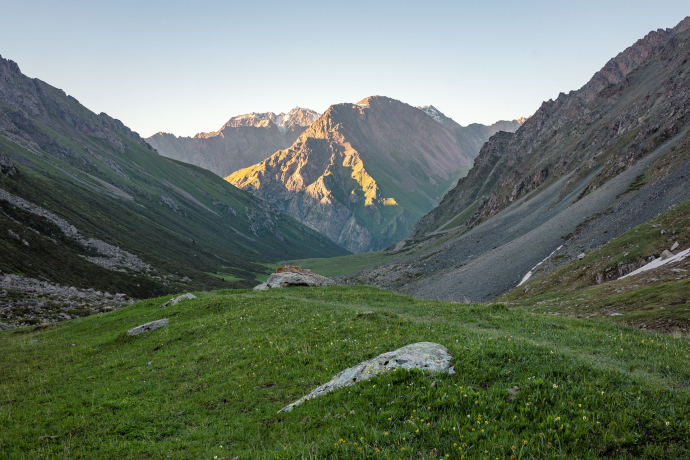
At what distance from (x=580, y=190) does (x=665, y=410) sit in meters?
104

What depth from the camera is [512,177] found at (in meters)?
183

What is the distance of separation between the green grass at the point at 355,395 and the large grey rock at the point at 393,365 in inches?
17.6

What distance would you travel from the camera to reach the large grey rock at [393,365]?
11234 millimetres

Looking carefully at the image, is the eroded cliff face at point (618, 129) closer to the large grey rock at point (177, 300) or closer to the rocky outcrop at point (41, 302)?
the large grey rock at point (177, 300)

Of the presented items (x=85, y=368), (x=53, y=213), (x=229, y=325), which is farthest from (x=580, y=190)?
(x=53, y=213)

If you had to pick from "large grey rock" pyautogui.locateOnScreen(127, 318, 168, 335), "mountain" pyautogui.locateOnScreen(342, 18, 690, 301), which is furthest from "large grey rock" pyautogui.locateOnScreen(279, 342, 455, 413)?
"mountain" pyautogui.locateOnScreen(342, 18, 690, 301)

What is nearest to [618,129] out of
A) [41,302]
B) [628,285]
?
[628,285]

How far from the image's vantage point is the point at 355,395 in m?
10.5

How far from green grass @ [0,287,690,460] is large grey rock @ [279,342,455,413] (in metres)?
0.45

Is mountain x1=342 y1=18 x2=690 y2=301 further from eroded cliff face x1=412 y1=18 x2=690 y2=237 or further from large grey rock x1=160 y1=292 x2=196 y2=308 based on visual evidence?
large grey rock x1=160 y1=292 x2=196 y2=308

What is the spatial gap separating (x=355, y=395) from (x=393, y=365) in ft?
5.85

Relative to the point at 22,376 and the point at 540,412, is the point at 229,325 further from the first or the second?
the point at 540,412

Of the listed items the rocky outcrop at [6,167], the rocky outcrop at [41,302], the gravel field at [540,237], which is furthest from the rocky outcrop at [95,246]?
the gravel field at [540,237]

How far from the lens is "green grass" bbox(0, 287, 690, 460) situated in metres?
7.53
